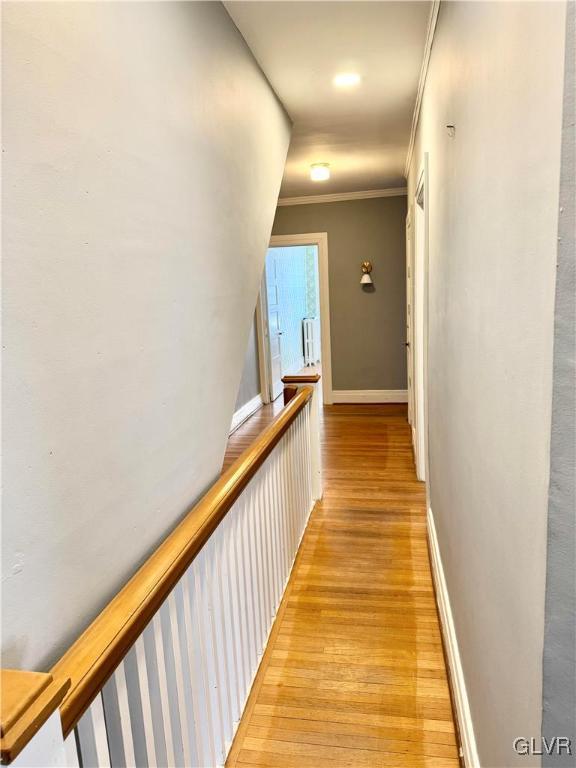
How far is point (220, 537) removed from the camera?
1.52 metres

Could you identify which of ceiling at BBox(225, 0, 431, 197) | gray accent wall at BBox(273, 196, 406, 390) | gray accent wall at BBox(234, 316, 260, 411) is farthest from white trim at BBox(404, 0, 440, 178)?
gray accent wall at BBox(234, 316, 260, 411)

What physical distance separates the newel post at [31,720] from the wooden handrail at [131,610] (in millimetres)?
64

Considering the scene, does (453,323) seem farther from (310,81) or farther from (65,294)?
(310,81)

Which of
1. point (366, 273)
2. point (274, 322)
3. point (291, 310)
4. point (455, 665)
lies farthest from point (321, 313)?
point (455, 665)

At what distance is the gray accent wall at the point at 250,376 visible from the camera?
19.0ft

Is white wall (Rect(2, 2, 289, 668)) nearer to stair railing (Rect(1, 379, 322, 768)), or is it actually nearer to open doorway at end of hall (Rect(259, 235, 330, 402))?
stair railing (Rect(1, 379, 322, 768))

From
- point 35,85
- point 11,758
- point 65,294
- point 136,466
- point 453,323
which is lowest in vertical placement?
point 11,758

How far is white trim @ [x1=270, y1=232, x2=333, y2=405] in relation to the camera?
605 cm

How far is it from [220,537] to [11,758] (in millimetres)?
955

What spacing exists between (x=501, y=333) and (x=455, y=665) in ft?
4.33

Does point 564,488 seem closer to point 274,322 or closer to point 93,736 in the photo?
point 93,736

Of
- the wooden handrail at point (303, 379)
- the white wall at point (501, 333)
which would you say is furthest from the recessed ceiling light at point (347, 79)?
the wooden handrail at point (303, 379)

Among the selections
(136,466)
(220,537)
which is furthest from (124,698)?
(220,537)

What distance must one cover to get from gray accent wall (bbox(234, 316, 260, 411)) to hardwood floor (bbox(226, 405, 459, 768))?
2544 millimetres
